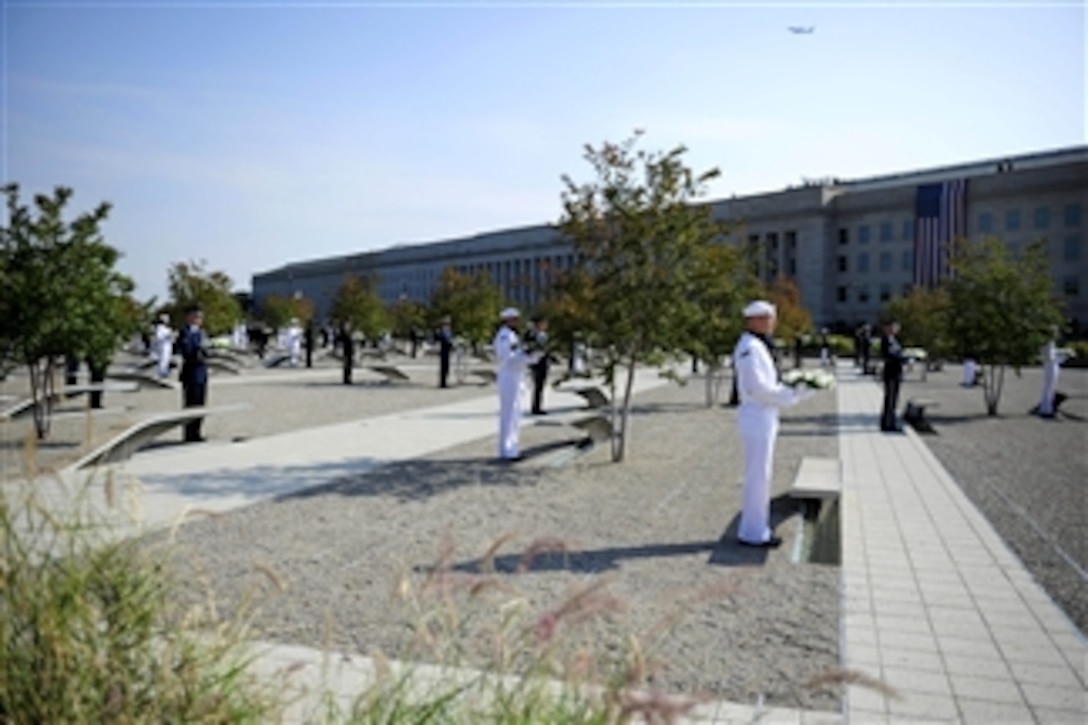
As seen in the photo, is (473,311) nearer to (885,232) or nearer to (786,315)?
(786,315)

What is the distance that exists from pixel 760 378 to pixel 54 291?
1055 centimetres

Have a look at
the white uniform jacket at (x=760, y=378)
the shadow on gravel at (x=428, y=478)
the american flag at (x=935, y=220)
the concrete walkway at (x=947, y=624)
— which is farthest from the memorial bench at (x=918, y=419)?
the american flag at (x=935, y=220)

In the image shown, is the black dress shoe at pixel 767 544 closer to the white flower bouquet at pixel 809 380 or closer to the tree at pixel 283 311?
the white flower bouquet at pixel 809 380

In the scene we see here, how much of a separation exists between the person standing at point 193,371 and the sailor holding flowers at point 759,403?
9.24 m

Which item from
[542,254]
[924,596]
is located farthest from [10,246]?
[542,254]

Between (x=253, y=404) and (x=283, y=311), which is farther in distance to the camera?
(x=283, y=311)

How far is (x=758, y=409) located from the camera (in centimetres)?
755

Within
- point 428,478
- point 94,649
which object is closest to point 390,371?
point 428,478

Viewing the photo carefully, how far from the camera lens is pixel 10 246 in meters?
13.1

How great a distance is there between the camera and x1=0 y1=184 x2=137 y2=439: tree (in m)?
12.7

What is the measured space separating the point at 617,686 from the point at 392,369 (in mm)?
24956

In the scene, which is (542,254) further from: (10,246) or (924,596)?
(924,596)

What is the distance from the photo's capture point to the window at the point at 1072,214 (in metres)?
68.2

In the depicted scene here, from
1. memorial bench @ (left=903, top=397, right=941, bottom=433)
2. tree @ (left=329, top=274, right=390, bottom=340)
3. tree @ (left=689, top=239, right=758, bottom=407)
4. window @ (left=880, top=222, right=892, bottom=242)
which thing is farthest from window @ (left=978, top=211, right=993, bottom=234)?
tree @ (left=689, top=239, right=758, bottom=407)
